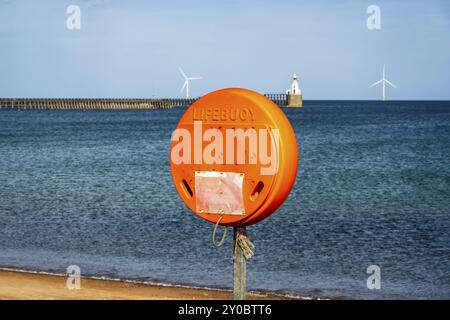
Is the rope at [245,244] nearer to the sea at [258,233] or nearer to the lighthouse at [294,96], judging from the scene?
the sea at [258,233]

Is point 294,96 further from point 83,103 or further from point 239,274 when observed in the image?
point 239,274

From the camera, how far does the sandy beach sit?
9.64m

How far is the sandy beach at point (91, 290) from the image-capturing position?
379 inches

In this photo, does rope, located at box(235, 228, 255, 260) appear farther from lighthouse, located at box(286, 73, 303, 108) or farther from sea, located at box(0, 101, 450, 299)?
lighthouse, located at box(286, 73, 303, 108)

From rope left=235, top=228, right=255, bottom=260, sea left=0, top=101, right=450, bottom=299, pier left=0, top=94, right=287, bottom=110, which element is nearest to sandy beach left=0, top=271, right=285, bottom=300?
sea left=0, top=101, right=450, bottom=299

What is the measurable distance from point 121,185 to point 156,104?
Answer: 14419cm

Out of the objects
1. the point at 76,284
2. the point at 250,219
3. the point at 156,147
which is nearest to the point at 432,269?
the point at 76,284

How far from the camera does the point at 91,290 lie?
10.4 meters

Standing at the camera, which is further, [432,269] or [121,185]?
[121,185]

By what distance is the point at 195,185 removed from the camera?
453 centimetres

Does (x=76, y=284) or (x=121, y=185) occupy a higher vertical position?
(x=121, y=185)
